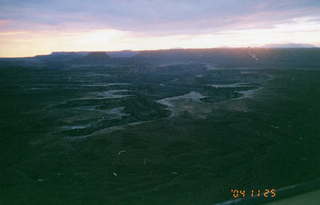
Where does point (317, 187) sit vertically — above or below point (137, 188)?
above

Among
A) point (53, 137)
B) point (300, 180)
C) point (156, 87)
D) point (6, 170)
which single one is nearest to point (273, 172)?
point (300, 180)

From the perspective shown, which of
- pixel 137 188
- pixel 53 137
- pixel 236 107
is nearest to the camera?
pixel 137 188

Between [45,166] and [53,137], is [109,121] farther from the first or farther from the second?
[45,166]

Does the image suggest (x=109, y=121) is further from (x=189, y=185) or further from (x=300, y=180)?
(x=300, y=180)

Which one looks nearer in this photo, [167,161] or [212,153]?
[167,161]

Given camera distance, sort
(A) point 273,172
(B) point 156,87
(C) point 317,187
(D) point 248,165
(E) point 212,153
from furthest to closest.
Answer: (B) point 156,87, (E) point 212,153, (D) point 248,165, (A) point 273,172, (C) point 317,187

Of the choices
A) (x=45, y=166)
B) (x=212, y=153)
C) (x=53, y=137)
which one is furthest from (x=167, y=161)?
(x=53, y=137)
